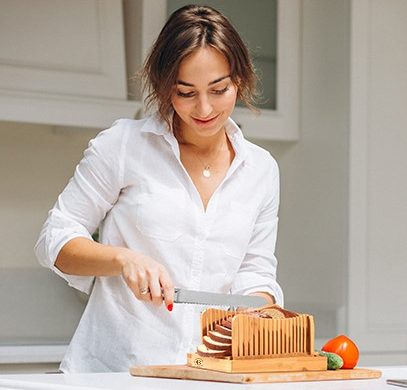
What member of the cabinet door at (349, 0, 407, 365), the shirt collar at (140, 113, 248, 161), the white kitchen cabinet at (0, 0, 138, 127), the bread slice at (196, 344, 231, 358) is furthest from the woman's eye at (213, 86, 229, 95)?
the cabinet door at (349, 0, 407, 365)

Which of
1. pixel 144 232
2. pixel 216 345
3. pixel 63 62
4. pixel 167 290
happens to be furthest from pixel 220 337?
pixel 63 62

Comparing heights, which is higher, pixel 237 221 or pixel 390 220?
pixel 390 220

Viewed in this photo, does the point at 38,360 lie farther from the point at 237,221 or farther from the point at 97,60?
the point at 237,221

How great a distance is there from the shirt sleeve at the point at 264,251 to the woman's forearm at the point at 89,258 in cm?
30

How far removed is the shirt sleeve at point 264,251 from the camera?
1890mm

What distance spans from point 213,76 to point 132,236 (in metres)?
0.33

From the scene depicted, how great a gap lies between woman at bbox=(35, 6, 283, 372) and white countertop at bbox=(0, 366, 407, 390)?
0.98ft

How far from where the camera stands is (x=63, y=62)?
2910 millimetres

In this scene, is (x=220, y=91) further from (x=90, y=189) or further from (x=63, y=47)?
(x=63, y=47)

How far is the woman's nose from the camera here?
173 centimetres

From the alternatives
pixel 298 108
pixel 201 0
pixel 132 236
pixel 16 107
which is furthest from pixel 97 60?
pixel 132 236

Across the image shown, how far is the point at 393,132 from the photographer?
10.4ft

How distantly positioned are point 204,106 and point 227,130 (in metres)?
0.21

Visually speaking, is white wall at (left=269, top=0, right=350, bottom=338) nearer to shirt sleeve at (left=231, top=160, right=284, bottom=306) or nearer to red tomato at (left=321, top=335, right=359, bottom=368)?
shirt sleeve at (left=231, top=160, right=284, bottom=306)
